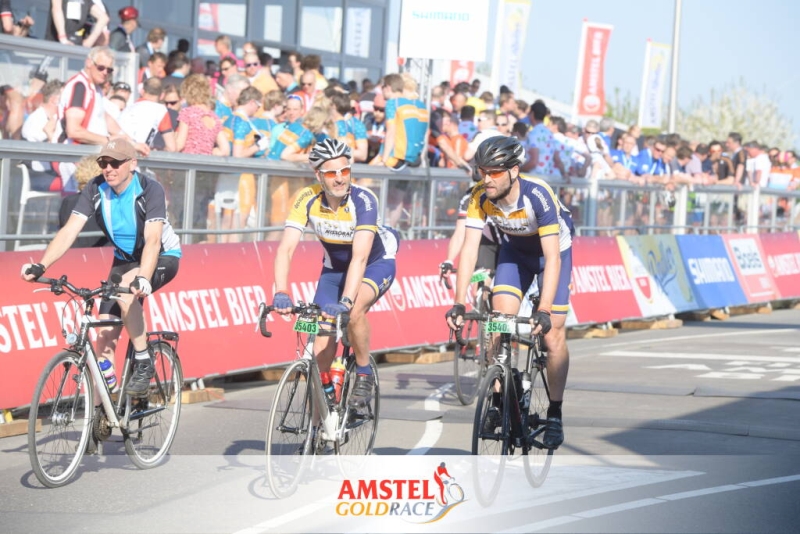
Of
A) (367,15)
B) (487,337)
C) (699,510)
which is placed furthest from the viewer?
(367,15)

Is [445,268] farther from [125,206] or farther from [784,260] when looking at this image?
[784,260]

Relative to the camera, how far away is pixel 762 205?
26422mm

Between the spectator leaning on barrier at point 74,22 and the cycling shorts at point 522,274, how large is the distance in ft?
24.9

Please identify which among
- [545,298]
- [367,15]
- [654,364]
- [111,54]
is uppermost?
[367,15]

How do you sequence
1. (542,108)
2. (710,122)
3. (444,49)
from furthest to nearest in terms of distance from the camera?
(710,122) → (542,108) → (444,49)

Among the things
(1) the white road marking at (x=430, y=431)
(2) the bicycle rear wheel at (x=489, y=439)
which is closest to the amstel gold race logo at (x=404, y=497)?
(2) the bicycle rear wheel at (x=489, y=439)

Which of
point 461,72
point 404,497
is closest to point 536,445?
point 404,497

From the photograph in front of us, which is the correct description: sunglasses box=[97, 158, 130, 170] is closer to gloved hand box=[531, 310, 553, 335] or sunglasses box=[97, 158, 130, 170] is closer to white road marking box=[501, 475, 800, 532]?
gloved hand box=[531, 310, 553, 335]

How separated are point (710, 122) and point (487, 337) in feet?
296

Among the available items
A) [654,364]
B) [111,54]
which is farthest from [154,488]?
[654,364]

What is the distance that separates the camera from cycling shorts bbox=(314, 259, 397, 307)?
8.51 m

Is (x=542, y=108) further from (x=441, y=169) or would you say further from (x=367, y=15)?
(x=367, y=15)

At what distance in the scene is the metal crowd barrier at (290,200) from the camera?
11.2 metres

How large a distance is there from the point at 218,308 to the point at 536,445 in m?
4.95
